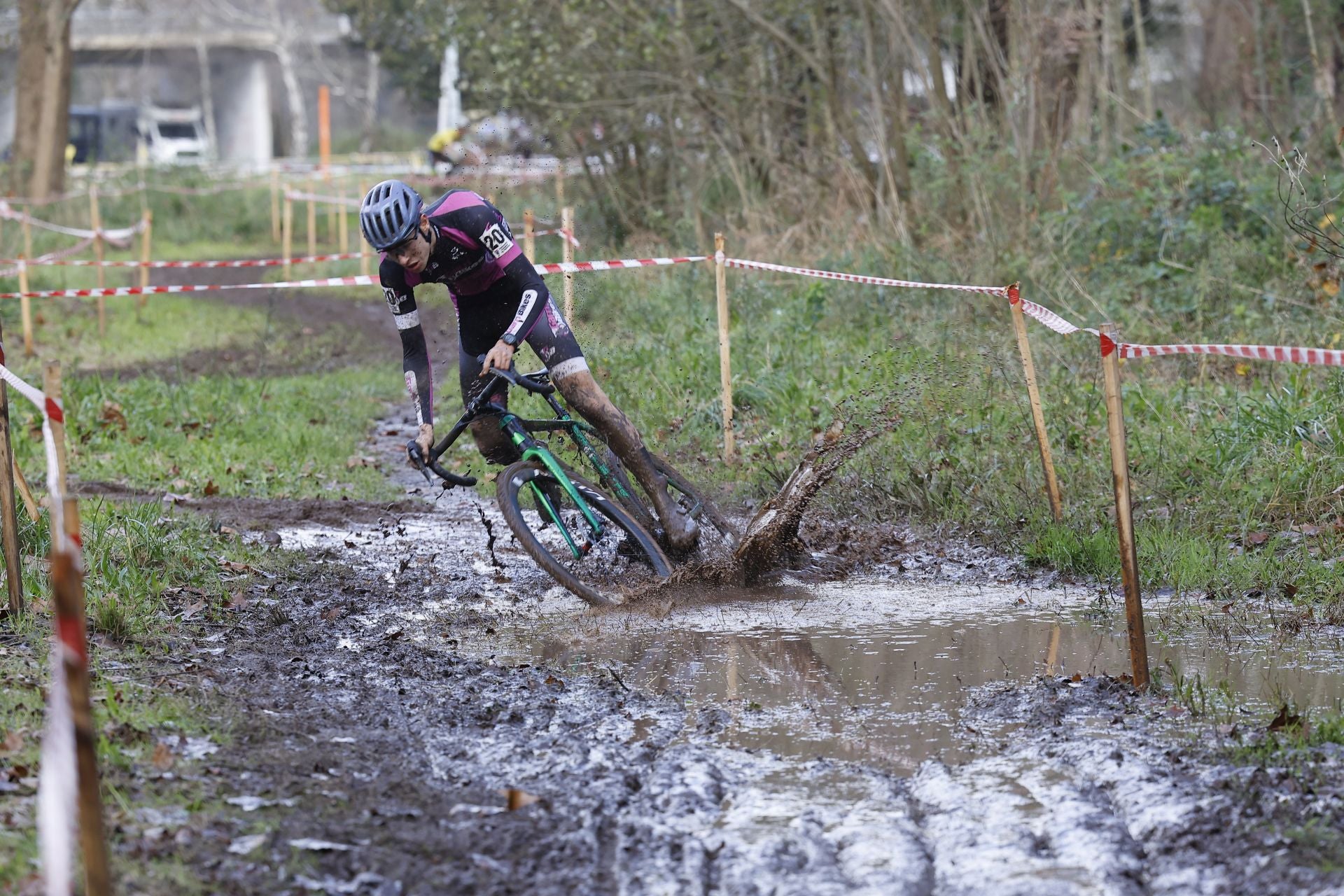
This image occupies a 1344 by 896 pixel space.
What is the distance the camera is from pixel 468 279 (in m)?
7.17

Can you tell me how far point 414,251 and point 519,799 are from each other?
324 cm

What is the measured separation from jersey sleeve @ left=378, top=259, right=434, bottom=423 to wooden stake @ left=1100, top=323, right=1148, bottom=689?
319 cm

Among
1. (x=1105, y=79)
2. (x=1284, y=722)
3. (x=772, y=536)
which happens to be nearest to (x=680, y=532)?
(x=772, y=536)

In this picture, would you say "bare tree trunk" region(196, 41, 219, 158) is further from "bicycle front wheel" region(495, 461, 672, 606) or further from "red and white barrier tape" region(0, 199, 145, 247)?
"bicycle front wheel" region(495, 461, 672, 606)

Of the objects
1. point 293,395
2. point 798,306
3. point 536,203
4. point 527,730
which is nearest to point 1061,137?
point 798,306

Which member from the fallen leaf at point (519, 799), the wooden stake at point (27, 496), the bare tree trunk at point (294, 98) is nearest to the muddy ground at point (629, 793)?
the fallen leaf at point (519, 799)

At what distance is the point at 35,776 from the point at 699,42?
1344 centimetres

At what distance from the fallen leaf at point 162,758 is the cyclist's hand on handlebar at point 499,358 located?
2.56 m

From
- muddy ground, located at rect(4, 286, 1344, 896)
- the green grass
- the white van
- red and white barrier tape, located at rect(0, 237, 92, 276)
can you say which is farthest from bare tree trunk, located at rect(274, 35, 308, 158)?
muddy ground, located at rect(4, 286, 1344, 896)

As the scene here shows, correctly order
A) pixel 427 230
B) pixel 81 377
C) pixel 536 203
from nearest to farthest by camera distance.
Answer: pixel 427 230 → pixel 81 377 → pixel 536 203

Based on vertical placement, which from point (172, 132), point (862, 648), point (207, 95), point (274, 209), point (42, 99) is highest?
point (207, 95)

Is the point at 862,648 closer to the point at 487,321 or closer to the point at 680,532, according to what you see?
the point at 680,532

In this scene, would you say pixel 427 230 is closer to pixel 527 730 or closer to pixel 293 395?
pixel 527 730

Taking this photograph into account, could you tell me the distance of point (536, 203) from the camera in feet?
70.8
